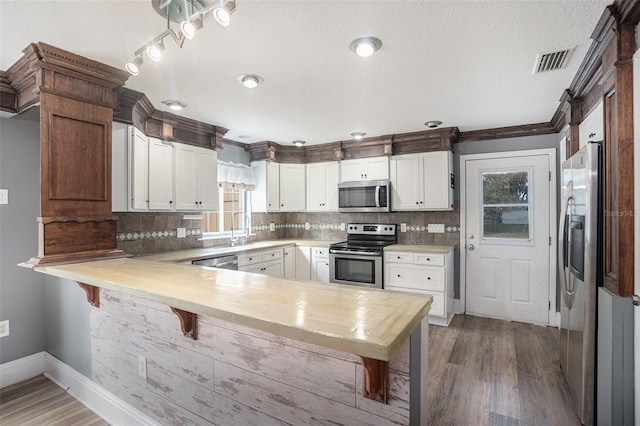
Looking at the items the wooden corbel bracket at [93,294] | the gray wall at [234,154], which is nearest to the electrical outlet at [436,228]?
the gray wall at [234,154]

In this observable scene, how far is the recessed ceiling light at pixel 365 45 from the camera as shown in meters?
1.85

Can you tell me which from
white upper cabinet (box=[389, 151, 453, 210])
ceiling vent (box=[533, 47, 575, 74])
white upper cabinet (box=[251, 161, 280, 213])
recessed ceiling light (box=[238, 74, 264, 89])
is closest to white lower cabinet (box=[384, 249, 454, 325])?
white upper cabinet (box=[389, 151, 453, 210])

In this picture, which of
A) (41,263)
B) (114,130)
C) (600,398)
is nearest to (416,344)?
(600,398)

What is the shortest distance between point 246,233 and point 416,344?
3.80 meters

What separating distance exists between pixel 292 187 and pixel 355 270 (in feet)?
5.41

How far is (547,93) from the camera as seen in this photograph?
2729mm

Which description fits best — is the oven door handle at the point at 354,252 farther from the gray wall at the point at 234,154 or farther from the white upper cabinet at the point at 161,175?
the white upper cabinet at the point at 161,175

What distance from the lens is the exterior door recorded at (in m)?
3.75

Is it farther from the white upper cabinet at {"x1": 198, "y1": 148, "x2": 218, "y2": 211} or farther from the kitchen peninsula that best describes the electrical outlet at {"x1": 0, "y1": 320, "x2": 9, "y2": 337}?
the white upper cabinet at {"x1": 198, "y1": 148, "x2": 218, "y2": 211}

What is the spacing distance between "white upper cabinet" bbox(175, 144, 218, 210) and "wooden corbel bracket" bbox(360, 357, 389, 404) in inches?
112

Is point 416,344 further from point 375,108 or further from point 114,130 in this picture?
point 114,130

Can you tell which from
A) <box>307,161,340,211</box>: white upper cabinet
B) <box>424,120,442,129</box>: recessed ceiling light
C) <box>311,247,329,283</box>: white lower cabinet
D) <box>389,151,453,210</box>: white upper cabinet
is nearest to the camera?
<box>424,120,442,129</box>: recessed ceiling light

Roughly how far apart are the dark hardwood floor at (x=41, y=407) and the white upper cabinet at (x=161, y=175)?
62.6 inches

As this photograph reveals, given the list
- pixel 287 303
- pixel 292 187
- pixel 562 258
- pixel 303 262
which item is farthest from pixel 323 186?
pixel 287 303
